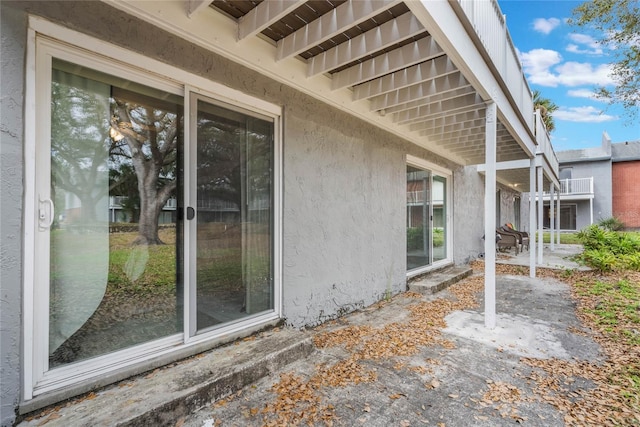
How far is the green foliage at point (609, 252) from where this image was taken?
19.4 ft

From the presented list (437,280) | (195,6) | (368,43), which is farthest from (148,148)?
(437,280)

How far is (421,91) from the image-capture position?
3.27m

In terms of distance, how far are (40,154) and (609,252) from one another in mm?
9930

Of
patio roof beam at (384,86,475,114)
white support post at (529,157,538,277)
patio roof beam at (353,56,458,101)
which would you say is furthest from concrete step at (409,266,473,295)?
patio roof beam at (353,56,458,101)

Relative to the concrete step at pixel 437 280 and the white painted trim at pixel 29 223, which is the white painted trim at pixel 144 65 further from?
the concrete step at pixel 437 280

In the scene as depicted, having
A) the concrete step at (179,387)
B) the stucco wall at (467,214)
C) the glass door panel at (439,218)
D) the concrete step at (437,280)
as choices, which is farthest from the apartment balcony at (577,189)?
the concrete step at (179,387)

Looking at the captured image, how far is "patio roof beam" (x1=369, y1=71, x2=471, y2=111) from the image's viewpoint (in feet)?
9.89

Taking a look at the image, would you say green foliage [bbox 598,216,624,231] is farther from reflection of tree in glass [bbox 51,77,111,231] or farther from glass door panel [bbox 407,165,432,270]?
reflection of tree in glass [bbox 51,77,111,231]

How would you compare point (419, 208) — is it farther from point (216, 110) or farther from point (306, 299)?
point (216, 110)

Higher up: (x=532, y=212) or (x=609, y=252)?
(x=532, y=212)

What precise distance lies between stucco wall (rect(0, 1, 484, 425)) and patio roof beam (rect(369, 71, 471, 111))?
0.39 metres

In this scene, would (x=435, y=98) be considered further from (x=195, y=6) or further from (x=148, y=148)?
(x=148, y=148)

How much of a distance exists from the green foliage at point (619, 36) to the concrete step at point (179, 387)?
7.96 m

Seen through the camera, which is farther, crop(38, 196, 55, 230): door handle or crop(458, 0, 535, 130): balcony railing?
crop(458, 0, 535, 130): balcony railing
